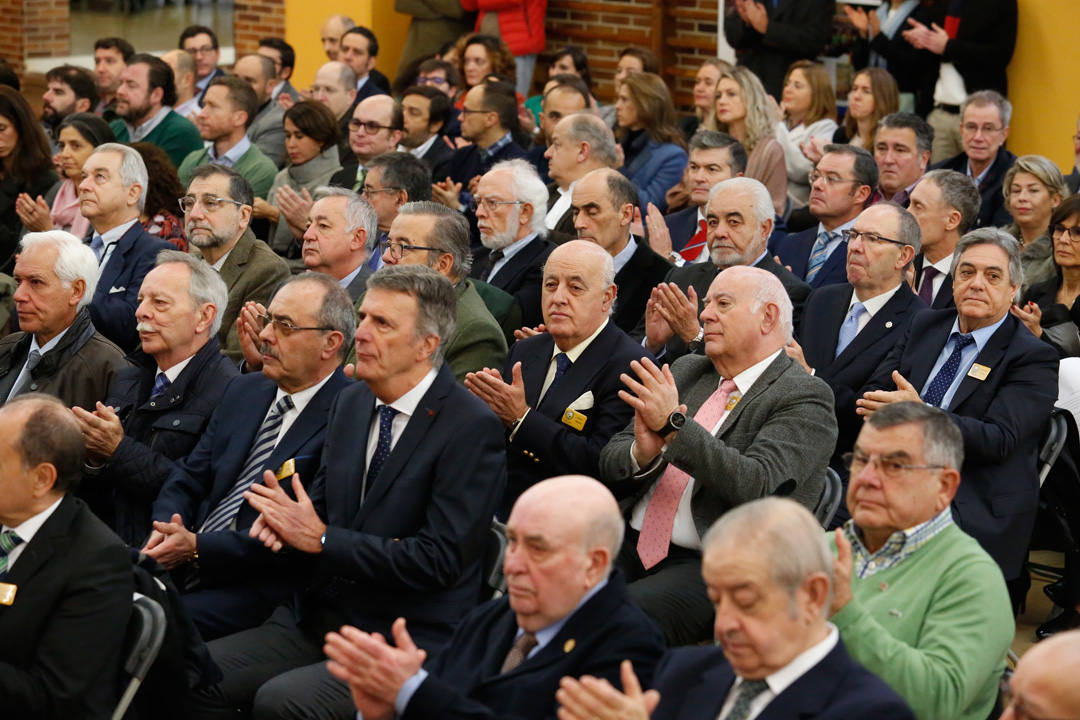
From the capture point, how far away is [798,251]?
6113mm

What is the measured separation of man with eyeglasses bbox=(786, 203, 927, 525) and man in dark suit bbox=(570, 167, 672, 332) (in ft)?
2.45

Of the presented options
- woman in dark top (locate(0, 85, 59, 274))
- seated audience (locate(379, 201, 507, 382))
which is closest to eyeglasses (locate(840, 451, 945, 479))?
seated audience (locate(379, 201, 507, 382))

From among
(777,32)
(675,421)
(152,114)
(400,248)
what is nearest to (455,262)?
(400,248)

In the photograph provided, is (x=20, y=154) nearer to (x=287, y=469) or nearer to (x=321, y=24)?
(x=287, y=469)

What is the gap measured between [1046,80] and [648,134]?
7.60ft

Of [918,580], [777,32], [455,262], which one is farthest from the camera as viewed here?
[777,32]

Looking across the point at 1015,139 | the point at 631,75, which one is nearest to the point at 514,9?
the point at 631,75

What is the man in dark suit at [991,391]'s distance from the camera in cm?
418

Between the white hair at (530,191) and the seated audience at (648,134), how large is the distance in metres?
1.74

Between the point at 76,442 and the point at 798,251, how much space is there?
3.69 metres

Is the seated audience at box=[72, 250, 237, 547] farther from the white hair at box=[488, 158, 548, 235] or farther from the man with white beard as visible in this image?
the white hair at box=[488, 158, 548, 235]

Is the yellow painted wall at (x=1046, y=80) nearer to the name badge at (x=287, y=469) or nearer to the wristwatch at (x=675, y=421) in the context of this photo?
the wristwatch at (x=675, y=421)

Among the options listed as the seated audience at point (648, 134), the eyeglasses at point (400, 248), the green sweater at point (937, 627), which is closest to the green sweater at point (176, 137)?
the seated audience at point (648, 134)

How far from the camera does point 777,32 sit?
29.4 feet
